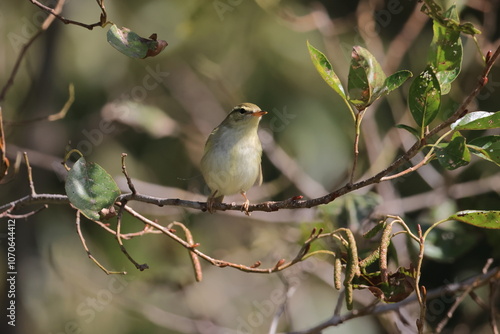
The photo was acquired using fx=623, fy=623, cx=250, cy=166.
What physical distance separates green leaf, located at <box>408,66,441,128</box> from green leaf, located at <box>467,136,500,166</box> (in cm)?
13

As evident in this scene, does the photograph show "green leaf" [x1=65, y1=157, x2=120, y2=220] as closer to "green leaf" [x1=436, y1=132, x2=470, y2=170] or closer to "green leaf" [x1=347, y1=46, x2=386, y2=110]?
"green leaf" [x1=347, y1=46, x2=386, y2=110]

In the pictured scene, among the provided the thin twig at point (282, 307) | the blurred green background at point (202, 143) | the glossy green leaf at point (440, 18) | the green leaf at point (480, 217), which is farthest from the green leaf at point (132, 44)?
the blurred green background at point (202, 143)

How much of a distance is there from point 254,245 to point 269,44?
1.72 meters

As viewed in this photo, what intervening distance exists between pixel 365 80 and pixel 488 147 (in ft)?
1.15

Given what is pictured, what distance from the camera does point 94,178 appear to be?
173cm

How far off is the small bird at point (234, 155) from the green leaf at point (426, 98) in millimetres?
1512

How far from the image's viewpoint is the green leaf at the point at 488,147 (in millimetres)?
1544

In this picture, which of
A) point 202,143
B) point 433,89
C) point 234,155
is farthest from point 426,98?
point 202,143

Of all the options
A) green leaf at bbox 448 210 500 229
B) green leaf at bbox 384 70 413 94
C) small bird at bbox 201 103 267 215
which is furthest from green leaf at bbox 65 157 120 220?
small bird at bbox 201 103 267 215

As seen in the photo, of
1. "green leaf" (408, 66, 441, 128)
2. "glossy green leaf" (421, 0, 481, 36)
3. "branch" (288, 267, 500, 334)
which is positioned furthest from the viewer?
"branch" (288, 267, 500, 334)

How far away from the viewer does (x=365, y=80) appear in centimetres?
156

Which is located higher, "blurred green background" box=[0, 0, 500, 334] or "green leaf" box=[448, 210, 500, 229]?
Result: "green leaf" box=[448, 210, 500, 229]

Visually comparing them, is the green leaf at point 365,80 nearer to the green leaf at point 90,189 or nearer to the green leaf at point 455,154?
the green leaf at point 455,154

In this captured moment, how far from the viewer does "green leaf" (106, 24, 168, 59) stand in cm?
164
